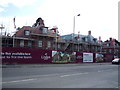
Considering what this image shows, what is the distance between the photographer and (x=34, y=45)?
47.2m

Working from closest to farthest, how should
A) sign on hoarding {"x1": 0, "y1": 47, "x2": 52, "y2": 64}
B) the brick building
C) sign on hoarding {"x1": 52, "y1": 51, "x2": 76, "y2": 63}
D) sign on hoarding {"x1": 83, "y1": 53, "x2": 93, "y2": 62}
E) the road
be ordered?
1. the road
2. sign on hoarding {"x1": 0, "y1": 47, "x2": 52, "y2": 64}
3. sign on hoarding {"x1": 52, "y1": 51, "x2": 76, "y2": 63}
4. sign on hoarding {"x1": 83, "y1": 53, "x2": 93, "y2": 62}
5. the brick building

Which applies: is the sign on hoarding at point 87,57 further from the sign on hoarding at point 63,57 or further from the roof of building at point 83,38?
the roof of building at point 83,38

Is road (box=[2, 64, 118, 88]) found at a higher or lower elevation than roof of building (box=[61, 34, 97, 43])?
lower

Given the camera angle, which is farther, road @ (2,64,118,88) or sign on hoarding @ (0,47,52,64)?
sign on hoarding @ (0,47,52,64)

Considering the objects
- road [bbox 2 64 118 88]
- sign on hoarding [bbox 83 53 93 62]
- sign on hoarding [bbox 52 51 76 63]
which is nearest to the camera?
road [bbox 2 64 118 88]

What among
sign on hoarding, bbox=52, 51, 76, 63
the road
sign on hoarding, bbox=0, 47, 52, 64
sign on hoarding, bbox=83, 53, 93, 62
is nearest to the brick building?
sign on hoarding, bbox=83, 53, 93, 62

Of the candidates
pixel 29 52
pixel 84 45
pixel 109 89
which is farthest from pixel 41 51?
pixel 84 45

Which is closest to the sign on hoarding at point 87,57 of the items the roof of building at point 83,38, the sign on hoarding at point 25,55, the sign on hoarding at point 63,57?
the sign on hoarding at point 63,57

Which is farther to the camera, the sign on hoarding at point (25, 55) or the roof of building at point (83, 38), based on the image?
the roof of building at point (83, 38)

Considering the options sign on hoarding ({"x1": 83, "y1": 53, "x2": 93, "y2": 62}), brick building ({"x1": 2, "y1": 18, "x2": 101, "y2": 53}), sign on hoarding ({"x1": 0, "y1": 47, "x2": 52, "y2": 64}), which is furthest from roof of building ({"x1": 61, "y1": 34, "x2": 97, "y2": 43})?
sign on hoarding ({"x1": 0, "y1": 47, "x2": 52, "y2": 64})

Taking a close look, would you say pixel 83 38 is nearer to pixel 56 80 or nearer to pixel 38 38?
pixel 38 38

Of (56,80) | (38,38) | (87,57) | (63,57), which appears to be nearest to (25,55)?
(63,57)

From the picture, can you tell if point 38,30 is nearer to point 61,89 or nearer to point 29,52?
point 29,52

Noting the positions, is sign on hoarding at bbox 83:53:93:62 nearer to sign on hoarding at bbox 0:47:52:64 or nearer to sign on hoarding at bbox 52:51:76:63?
sign on hoarding at bbox 52:51:76:63
